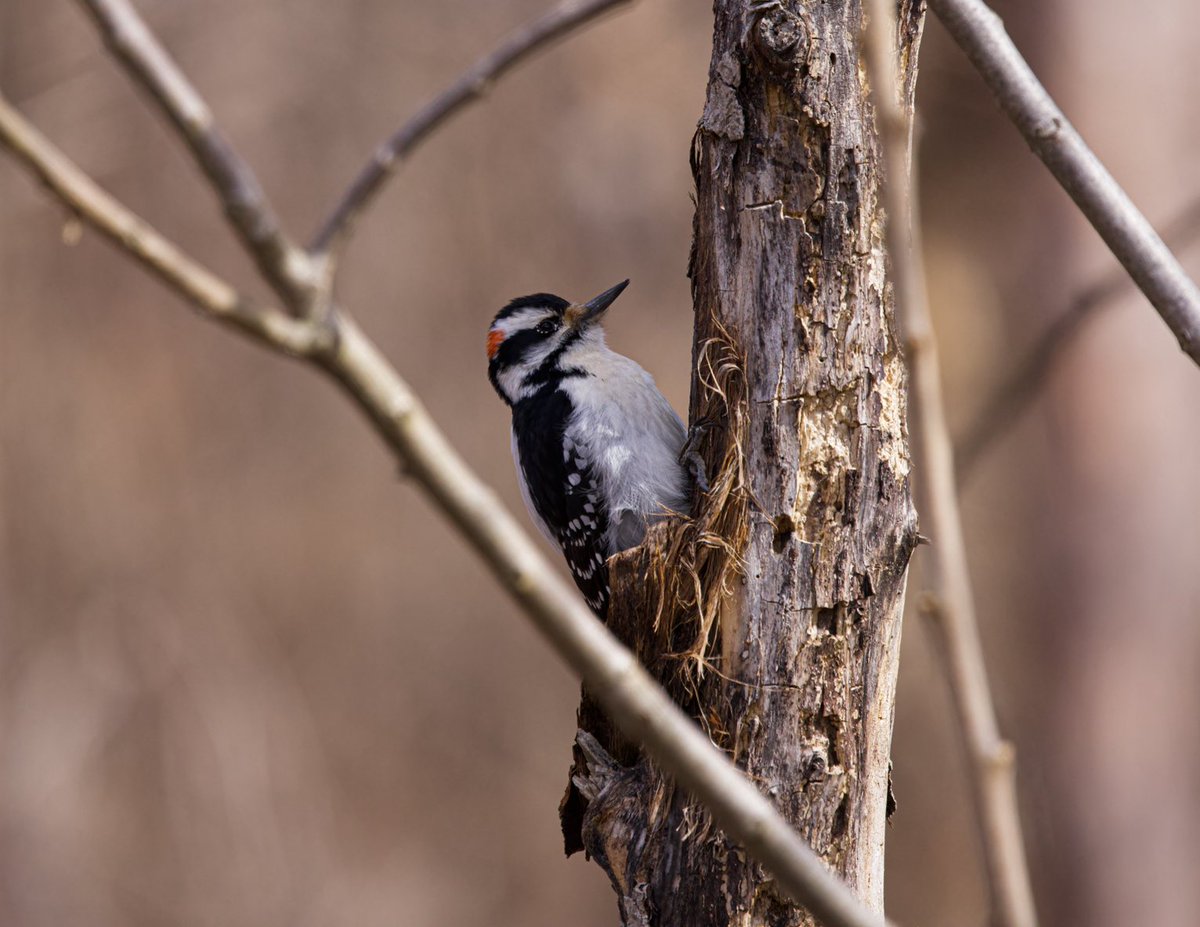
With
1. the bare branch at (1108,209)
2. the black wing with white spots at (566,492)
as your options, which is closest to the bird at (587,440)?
the black wing with white spots at (566,492)

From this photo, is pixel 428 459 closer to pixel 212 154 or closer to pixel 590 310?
pixel 212 154

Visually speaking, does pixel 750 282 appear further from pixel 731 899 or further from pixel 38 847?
pixel 38 847

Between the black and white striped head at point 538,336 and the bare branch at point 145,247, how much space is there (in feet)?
10.7

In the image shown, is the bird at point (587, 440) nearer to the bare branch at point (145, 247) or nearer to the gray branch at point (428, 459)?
the gray branch at point (428, 459)

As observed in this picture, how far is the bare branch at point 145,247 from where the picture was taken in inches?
35.4

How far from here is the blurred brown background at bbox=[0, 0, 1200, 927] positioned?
8141 mm

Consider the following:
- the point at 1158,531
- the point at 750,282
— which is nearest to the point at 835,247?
the point at 750,282

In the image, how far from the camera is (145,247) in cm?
93

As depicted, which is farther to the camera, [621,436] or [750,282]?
[621,436]

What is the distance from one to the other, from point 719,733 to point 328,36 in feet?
26.2

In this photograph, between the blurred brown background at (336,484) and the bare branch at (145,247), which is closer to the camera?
the bare branch at (145,247)

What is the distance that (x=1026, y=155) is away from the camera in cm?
759

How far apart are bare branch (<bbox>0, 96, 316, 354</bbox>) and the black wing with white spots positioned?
2.72m

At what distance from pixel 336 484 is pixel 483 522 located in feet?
26.7
